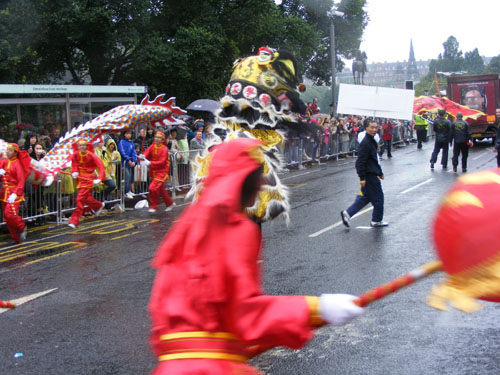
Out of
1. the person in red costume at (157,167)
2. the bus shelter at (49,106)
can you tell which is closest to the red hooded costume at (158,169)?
the person in red costume at (157,167)

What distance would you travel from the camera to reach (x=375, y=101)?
26.3 metres

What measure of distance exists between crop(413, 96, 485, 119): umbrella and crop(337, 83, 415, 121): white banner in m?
3.94

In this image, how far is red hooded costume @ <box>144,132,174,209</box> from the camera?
13.7 metres

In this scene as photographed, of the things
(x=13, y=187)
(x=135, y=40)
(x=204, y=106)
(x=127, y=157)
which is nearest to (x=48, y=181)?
(x=13, y=187)

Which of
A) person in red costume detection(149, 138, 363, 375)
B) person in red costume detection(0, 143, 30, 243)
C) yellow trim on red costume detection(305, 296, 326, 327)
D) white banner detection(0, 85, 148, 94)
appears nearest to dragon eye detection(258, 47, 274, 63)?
person in red costume detection(149, 138, 363, 375)

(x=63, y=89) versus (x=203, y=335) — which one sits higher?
(x=63, y=89)

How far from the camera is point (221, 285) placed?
253cm

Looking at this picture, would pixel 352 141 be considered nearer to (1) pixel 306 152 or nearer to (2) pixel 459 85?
(1) pixel 306 152

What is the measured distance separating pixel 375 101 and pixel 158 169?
48.5 feet

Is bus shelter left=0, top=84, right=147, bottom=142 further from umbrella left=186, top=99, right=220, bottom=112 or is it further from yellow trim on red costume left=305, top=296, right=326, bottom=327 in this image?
yellow trim on red costume left=305, top=296, right=326, bottom=327

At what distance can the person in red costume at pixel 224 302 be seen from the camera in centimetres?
249

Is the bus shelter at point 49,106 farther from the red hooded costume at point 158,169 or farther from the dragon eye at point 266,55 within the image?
the dragon eye at point 266,55

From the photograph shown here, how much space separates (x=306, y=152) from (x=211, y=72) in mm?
5246

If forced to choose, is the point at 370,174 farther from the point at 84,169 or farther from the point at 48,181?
the point at 48,181
